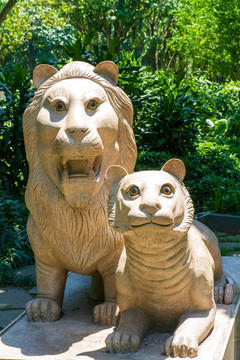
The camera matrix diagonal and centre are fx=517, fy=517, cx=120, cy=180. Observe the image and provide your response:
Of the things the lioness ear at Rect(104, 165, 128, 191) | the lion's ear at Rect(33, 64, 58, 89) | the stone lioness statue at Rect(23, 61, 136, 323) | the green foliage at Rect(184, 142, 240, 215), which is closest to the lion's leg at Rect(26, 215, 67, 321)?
the stone lioness statue at Rect(23, 61, 136, 323)

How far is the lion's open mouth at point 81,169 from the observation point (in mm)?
2613

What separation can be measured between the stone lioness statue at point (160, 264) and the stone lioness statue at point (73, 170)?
245 millimetres

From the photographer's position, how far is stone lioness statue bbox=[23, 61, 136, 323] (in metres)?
2.60

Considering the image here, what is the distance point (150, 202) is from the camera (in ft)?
6.98

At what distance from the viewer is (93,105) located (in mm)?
2664

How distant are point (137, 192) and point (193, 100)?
6.86m

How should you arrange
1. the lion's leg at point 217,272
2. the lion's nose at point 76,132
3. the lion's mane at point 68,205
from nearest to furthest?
1. the lion's nose at point 76,132
2. the lion's mane at point 68,205
3. the lion's leg at point 217,272

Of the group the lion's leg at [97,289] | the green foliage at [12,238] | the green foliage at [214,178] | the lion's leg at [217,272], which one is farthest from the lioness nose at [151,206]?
the green foliage at [214,178]

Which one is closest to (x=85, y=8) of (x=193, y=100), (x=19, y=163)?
(x=193, y=100)

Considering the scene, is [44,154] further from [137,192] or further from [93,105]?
[137,192]

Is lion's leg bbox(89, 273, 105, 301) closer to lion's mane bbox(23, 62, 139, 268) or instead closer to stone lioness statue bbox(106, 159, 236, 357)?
lion's mane bbox(23, 62, 139, 268)

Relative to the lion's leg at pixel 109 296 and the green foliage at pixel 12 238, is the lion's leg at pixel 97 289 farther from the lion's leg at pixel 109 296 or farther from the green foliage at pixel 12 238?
the green foliage at pixel 12 238

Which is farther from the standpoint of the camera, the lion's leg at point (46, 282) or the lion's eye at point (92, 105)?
the lion's leg at point (46, 282)

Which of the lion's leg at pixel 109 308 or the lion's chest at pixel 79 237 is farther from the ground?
the lion's chest at pixel 79 237
